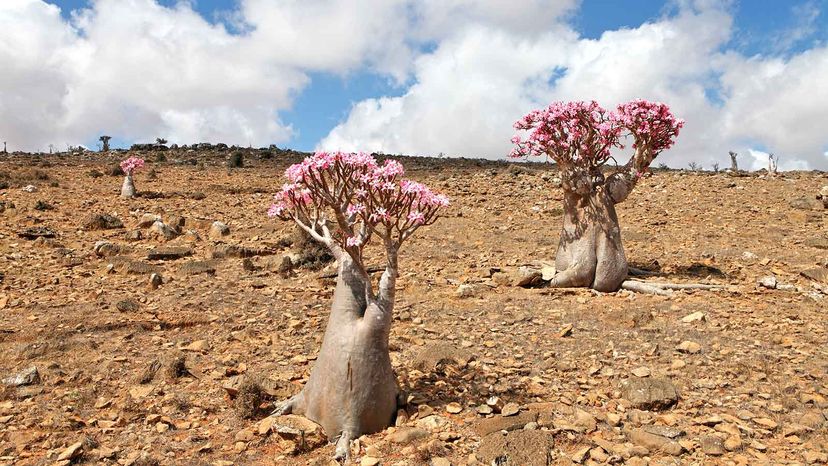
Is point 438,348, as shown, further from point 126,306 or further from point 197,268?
point 197,268

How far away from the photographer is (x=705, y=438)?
16.7ft

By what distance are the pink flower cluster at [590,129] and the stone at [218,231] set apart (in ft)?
29.0

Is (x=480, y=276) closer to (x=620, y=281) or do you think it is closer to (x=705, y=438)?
(x=620, y=281)

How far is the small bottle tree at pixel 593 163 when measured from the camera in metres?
10.1

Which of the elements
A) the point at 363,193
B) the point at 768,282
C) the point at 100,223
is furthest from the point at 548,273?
the point at 100,223

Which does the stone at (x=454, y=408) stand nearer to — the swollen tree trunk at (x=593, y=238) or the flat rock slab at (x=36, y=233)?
the swollen tree trunk at (x=593, y=238)

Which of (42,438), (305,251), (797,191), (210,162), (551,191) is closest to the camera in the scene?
(42,438)

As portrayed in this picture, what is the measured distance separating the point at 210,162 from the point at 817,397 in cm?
3263

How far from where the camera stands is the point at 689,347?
7.07 m

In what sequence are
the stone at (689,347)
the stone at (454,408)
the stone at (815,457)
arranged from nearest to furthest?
the stone at (815,457) → the stone at (454,408) → the stone at (689,347)

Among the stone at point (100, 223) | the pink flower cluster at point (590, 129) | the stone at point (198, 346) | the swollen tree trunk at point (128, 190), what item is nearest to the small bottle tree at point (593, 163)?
the pink flower cluster at point (590, 129)

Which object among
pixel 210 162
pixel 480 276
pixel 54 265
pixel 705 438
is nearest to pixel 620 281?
pixel 480 276

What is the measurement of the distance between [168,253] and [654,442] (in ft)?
37.2

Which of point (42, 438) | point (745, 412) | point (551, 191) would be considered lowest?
point (42, 438)
